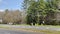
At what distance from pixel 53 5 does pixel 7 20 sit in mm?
27239

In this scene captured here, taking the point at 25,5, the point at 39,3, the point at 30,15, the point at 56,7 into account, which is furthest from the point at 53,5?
the point at 25,5

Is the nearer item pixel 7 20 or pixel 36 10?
pixel 36 10

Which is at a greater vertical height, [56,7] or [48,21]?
[56,7]

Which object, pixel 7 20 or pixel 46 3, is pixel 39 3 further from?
pixel 7 20

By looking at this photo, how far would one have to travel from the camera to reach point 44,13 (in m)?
58.4

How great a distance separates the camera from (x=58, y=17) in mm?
58375

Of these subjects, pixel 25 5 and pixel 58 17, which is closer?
pixel 58 17

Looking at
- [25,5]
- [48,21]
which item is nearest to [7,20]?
[25,5]

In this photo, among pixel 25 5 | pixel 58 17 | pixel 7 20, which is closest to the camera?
pixel 58 17

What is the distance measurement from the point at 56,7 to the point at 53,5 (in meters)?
1.30

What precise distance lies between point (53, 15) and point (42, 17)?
12.9ft

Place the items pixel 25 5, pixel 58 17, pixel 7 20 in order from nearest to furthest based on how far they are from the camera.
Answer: pixel 58 17 < pixel 25 5 < pixel 7 20

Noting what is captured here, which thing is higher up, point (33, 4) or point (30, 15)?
point (33, 4)

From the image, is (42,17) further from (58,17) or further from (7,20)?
(7,20)
